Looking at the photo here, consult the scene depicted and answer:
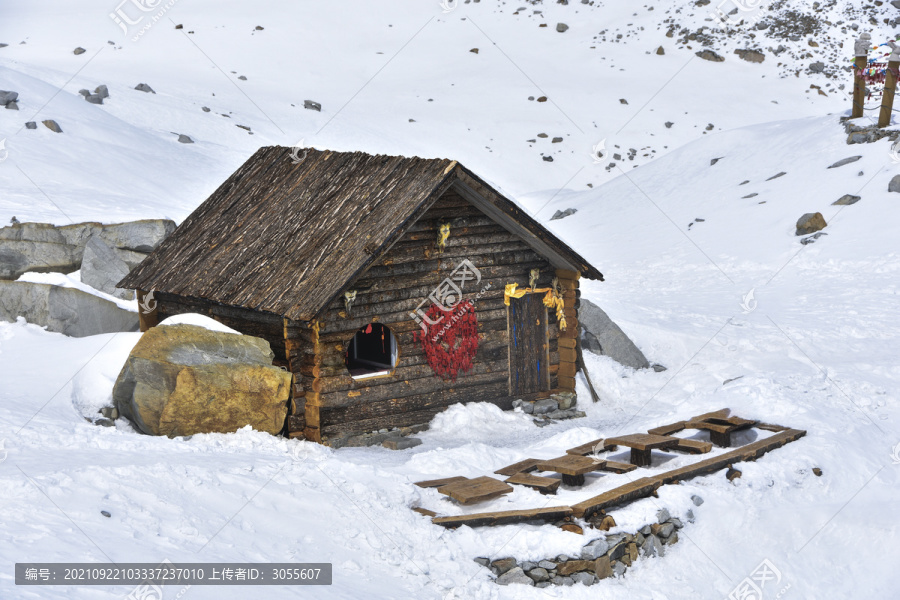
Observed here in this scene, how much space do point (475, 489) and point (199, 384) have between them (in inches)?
169

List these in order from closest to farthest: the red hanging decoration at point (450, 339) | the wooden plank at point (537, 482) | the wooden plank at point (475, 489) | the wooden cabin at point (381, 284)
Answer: the wooden plank at point (475, 489), the wooden plank at point (537, 482), the wooden cabin at point (381, 284), the red hanging decoration at point (450, 339)

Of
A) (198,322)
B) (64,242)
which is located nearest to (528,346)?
(198,322)

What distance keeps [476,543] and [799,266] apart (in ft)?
53.0

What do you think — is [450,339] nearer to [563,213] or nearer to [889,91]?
[889,91]

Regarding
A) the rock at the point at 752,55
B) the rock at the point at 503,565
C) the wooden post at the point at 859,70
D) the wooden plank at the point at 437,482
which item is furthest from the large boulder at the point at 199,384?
the rock at the point at 752,55

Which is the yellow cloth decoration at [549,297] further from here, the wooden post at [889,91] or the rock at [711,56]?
the rock at [711,56]

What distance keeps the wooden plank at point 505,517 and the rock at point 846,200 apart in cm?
1814

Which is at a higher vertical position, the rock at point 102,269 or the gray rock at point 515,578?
the rock at point 102,269

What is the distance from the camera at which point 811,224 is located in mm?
25484

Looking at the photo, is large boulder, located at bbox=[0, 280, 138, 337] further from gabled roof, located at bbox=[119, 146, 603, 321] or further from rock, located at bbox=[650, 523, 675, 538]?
rock, located at bbox=[650, 523, 675, 538]

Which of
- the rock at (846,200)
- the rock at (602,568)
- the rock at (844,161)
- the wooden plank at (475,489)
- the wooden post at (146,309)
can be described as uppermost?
the rock at (844,161)

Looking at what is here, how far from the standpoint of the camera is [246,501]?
1087 cm

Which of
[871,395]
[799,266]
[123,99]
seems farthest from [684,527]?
[123,99]

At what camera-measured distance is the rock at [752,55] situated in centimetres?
4559
